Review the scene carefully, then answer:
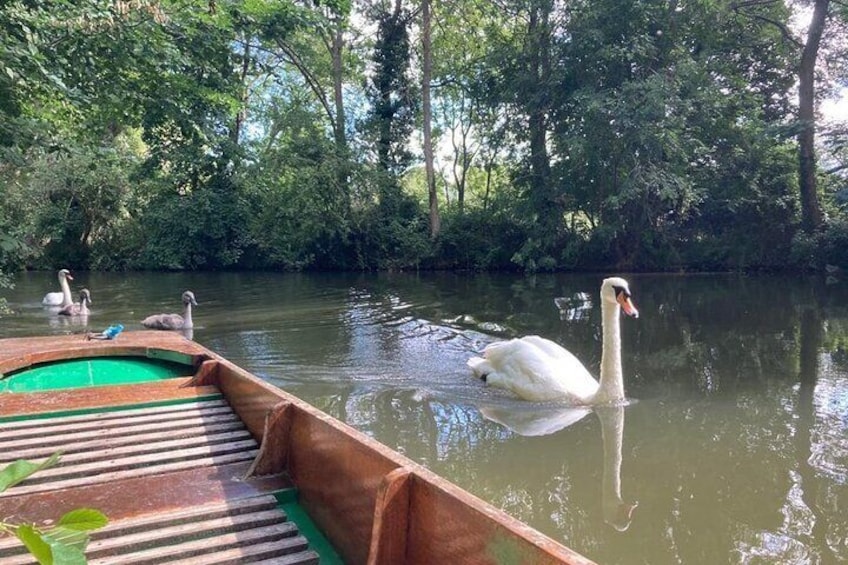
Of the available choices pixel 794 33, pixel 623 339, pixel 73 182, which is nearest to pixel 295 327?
pixel 623 339

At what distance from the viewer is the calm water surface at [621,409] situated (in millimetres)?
4266

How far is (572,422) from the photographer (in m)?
6.47

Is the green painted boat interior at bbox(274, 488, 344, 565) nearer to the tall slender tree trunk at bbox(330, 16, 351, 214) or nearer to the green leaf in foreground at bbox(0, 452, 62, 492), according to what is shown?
the green leaf in foreground at bbox(0, 452, 62, 492)

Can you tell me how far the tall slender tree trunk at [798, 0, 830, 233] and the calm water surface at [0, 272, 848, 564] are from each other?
544 cm

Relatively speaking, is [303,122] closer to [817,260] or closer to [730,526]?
[817,260]

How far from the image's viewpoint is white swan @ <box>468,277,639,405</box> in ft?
22.1

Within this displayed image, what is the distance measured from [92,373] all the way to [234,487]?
3893 millimetres

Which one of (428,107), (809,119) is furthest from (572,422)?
(428,107)

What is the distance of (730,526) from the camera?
13.6 feet

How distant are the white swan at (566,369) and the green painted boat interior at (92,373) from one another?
3482mm

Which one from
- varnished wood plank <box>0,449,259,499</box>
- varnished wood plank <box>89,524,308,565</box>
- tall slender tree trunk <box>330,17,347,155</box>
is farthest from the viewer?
tall slender tree trunk <box>330,17,347,155</box>

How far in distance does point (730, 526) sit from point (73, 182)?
110 ft

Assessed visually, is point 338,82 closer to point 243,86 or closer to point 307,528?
point 243,86

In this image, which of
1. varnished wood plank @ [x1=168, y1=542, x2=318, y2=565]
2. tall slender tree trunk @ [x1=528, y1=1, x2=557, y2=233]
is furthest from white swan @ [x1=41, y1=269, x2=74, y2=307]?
tall slender tree trunk @ [x1=528, y1=1, x2=557, y2=233]
